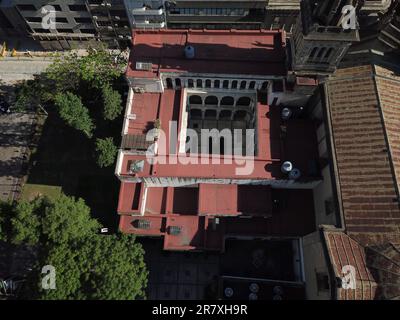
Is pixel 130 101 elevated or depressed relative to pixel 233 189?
elevated

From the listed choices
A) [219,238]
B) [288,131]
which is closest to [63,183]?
[219,238]

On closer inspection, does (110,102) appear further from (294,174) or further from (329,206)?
(329,206)

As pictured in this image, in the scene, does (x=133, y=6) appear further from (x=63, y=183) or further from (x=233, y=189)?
(x=233, y=189)

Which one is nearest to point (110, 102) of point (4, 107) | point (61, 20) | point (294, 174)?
point (61, 20)

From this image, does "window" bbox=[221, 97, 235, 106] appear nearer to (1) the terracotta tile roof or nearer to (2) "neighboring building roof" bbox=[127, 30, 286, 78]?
(2) "neighboring building roof" bbox=[127, 30, 286, 78]

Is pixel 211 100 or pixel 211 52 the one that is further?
pixel 211 100

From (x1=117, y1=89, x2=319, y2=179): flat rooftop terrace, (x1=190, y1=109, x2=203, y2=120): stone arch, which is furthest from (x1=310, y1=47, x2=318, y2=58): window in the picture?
(x1=190, y1=109, x2=203, y2=120): stone arch

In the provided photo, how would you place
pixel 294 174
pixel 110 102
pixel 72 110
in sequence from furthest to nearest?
pixel 110 102, pixel 72 110, pixel 294 174
